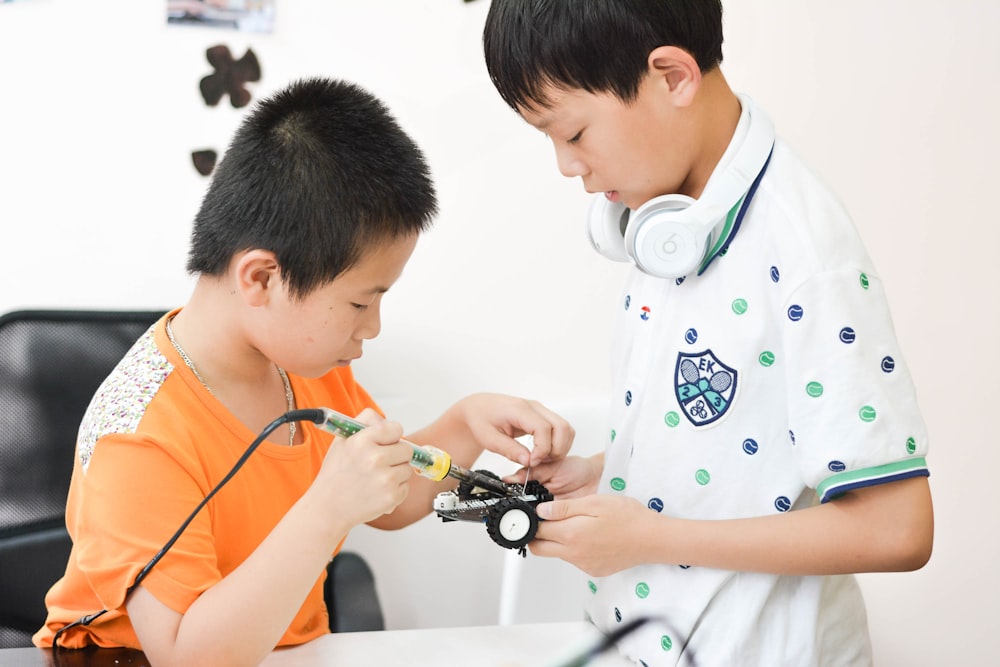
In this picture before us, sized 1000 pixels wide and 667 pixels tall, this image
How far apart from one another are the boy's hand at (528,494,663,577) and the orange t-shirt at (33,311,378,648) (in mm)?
253

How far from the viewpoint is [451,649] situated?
0.91 m

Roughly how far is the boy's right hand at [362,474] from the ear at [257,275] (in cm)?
17

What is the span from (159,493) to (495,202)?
2.92 ft

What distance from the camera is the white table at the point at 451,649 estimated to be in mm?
893

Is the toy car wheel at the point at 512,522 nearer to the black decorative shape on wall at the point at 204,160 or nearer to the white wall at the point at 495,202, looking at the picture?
the white wall at the point at 495,202

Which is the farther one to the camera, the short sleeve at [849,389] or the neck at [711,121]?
the neck at [711,121]

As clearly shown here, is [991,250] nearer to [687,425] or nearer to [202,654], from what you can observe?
[687,425]

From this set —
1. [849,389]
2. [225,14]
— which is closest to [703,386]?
[849,389]

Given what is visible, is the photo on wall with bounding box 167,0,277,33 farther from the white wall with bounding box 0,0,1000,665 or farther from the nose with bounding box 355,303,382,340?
the nose with bounding box 355,303,382,340

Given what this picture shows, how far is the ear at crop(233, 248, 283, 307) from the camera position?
3.09ft

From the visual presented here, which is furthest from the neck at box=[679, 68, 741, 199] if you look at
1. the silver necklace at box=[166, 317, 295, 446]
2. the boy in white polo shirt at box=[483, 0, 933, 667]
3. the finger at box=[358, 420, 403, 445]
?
the silver necklace at box=[166, 317, 295, 446]

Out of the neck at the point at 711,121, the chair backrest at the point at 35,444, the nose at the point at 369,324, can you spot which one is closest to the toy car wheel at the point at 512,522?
the nose at the point at 369,324

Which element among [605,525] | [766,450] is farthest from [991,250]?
[605,525]

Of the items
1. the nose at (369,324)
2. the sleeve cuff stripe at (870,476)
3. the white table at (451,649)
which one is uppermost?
the sleeve cuff stripe at (870,476)
